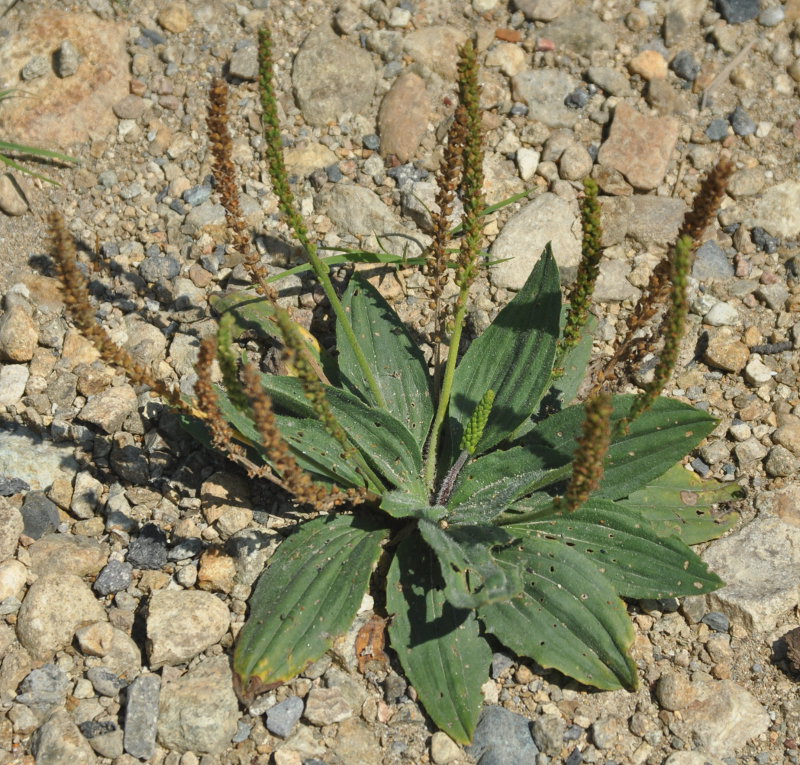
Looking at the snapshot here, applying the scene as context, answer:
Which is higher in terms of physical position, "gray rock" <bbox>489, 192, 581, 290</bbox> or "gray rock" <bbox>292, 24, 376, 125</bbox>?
"gray rock" <bbox>292, 24, 376, 125</bbox>

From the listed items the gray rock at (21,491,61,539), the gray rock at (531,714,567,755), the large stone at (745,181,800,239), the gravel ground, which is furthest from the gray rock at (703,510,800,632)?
the gray rock at (21,491,61,539)

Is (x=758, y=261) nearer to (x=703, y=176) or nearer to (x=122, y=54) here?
(x=703, y=176)

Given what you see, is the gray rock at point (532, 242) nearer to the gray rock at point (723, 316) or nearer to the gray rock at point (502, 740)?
the gray rock at point (723, 316)

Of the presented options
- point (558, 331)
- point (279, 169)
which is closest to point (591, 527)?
point (558, 331)

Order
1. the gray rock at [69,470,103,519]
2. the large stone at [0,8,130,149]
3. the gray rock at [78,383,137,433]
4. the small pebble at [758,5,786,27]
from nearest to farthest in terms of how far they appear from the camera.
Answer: the gray rock at [69,470,103,519] < the gray rock at [78,383,137,433] < the large stone at [0,8,130,149] < the small pebble at [758,5,786,27]

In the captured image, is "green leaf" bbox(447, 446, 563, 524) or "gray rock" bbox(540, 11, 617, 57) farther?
"gray rock" bbox(540, 11, 617, 57)

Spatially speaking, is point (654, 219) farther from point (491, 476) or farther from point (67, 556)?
point (67, 556)

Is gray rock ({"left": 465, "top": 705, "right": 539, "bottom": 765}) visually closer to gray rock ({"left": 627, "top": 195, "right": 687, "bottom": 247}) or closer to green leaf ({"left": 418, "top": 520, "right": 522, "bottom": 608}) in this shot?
green leaf ({"left": 418, "top": 520, "right": 522, "bottom": 608})

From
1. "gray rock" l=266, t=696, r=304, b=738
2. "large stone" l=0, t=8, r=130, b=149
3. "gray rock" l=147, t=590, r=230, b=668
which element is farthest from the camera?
"large stone" l=0, t=8, r=130, b=149
